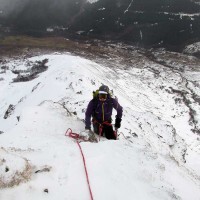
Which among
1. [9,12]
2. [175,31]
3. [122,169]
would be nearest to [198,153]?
[122,169]

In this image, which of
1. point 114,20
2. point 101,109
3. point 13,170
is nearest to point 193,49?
point 114,20

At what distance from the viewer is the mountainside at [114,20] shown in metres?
40.7

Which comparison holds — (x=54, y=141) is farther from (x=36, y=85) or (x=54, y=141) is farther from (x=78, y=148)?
(x=36, y=85)

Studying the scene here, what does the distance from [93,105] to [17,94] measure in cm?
1425

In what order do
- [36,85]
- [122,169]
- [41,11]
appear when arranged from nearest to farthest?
[122,169] → [36,85] → [41,11]

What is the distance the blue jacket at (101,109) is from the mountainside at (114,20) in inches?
1209

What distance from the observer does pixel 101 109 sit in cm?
1002

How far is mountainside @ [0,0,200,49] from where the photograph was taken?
4072 centimetres

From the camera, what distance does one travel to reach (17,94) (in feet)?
76.2

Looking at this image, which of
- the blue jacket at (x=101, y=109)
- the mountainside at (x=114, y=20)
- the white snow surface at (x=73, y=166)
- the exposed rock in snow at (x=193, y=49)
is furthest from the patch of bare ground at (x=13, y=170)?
the mountainside at (x=114, y=20)

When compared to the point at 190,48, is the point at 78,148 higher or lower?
higher

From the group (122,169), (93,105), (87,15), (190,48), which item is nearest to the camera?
(122,169)

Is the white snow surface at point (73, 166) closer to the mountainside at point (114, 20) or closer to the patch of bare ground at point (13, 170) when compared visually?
the patch of bare ground at point (13, 170)

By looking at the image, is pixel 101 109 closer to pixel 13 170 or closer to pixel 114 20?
pixel 13 170
